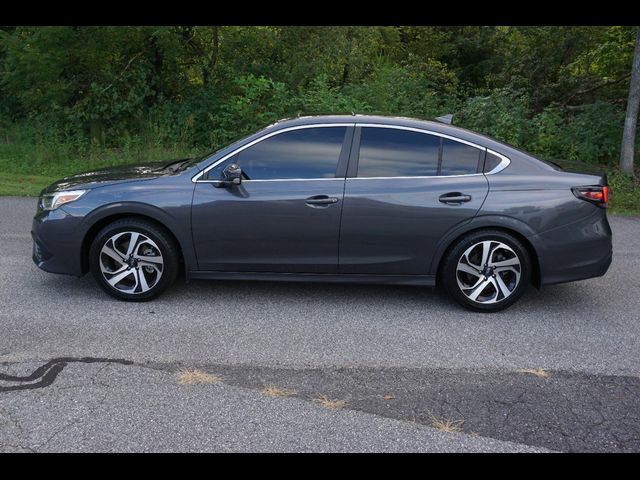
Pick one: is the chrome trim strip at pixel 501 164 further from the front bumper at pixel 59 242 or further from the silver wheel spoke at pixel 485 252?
the front bumper at pixel 59 242

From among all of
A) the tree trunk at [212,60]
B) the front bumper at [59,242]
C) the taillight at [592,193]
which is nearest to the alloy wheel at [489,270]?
the taillight at [592,193]

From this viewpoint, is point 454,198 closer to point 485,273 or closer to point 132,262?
point 485,273

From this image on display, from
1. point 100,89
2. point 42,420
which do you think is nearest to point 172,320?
point 42,420

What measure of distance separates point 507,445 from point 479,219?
2.32 meters

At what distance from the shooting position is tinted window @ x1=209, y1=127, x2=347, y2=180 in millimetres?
5445

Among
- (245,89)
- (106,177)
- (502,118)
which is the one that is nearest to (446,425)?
(106,177)

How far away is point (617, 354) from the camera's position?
15.1 ft

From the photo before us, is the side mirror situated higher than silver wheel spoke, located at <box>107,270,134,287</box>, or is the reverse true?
the side mirror

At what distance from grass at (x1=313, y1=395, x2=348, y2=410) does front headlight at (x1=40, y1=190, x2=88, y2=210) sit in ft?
9.67

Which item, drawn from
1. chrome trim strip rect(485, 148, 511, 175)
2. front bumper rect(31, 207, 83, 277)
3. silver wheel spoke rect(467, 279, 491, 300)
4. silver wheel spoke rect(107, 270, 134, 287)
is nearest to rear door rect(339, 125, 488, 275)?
chrome trim strip rect(485, 148, 511, 175)

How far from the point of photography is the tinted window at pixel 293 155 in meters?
5.45

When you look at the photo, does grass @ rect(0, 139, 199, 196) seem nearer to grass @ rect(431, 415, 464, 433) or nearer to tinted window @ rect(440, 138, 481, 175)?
tinted window @ rect(440, 138, 481, 175)

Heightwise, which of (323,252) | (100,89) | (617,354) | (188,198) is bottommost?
(617,354)
